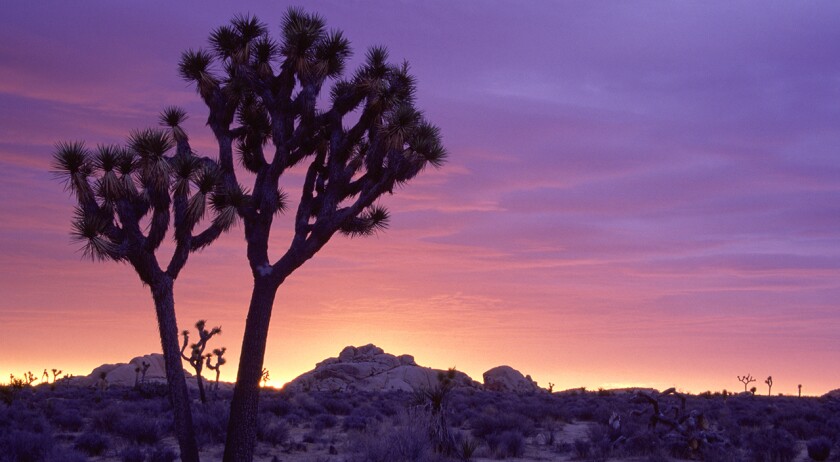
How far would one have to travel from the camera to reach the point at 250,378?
16.3 m

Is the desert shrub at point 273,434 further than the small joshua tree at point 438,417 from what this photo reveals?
Yes

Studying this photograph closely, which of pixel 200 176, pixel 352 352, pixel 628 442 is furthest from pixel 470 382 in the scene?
pixel 200 176

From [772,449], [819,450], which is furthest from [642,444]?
[819,450]

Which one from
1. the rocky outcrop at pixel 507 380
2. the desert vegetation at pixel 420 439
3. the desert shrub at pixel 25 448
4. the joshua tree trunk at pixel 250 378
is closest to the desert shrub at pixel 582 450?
the desert vegetation at pixel 420 439

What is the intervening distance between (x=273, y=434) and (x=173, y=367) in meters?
5.54

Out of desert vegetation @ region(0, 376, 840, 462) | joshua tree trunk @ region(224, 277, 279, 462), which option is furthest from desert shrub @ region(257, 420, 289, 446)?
joshua tree trunk @ region(224, 277, 279, 462)

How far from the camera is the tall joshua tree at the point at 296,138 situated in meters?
16.5

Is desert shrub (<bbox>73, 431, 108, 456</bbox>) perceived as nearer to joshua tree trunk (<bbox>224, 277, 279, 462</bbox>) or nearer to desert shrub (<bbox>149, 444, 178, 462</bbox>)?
desert shrub (<bbox>149, 444, 178, 462</bbox>)

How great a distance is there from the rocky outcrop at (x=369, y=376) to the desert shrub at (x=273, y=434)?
42.9m

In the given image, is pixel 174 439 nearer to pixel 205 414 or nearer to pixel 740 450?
pixel 205 414

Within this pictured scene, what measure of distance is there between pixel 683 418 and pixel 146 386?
2846 cm

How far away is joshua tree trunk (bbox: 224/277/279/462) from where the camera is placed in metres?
16.1

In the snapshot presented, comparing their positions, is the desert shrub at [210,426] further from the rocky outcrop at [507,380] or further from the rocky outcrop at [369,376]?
the rocky outcrop at [507,380]

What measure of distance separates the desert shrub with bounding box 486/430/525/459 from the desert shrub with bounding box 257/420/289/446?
5587 millimetres
